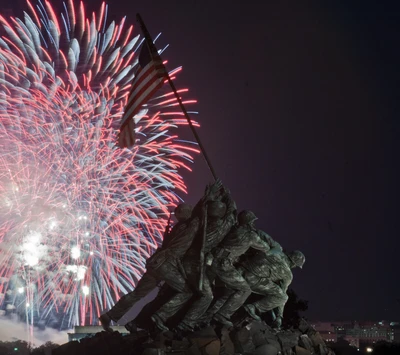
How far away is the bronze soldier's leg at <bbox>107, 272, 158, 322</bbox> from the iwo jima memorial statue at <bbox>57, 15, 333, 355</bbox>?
27 mm

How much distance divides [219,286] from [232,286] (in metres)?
0.53

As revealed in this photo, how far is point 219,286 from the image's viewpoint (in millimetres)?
18312

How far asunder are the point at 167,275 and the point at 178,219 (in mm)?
1610

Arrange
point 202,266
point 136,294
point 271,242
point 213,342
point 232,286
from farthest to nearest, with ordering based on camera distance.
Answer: point 271,242
point 136,294
point 232,286
point 202,266
point 213,342

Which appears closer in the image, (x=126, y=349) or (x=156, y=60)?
(x=126, y=349)

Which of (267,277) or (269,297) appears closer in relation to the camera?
(267,277)

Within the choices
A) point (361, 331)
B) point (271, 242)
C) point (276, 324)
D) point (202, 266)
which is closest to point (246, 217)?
point (271, 242)

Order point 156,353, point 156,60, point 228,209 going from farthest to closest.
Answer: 1. point 156,60
2. point 228,209
3. point 156,353

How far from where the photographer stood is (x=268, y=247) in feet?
60.3

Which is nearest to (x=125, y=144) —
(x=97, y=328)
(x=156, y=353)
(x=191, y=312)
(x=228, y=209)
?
(x=228, y=209)

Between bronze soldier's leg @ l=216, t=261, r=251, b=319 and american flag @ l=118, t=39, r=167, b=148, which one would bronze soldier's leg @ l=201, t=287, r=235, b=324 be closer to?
bronze soldier's leg @ l=216, t=261, r=251, b=319

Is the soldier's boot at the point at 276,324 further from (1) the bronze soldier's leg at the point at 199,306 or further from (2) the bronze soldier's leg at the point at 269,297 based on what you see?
(1) the bronze soldier's leg at the point at 199,306

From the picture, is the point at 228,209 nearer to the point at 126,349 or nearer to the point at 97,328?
the point at 126,349

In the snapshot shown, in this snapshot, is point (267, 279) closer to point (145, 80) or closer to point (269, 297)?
point (269, 297)
